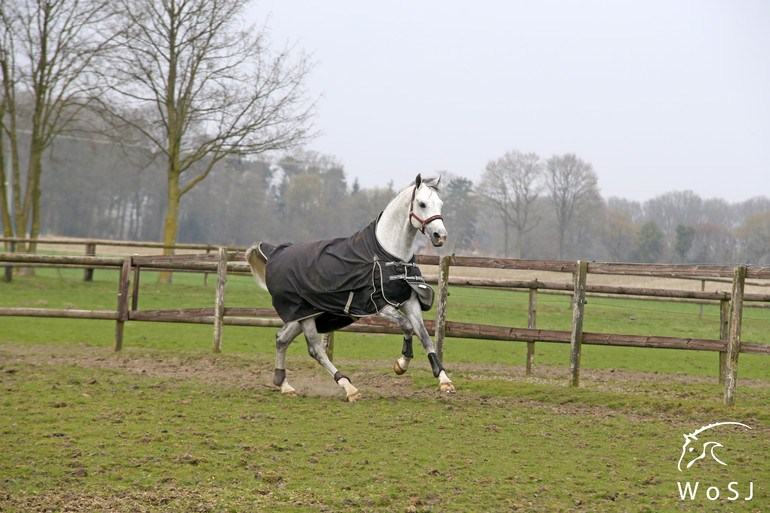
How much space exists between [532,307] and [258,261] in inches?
201

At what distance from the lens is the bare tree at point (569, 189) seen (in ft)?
120

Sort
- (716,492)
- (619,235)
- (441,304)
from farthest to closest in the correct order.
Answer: (619,235) → (441,304) → (716,492)

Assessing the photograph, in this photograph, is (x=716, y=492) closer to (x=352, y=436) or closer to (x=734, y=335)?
(x=352, y=436)

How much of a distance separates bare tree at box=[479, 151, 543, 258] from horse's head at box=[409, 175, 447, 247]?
3261cm

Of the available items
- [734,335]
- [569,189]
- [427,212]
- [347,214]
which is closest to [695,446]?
[734,335]

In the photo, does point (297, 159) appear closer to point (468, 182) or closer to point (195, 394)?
point (468, 182)

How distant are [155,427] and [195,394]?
1580 mm

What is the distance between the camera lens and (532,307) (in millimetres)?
11039

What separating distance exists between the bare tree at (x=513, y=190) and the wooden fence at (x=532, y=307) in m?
28.6

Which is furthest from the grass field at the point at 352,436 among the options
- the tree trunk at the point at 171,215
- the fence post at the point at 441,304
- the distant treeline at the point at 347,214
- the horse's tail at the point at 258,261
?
the tree trunk at the point at 171,215

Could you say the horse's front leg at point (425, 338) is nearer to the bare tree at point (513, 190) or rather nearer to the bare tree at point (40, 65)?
the bare tree at point (40, 65)

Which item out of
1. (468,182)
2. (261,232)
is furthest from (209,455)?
(261,232)

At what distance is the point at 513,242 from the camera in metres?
41.0

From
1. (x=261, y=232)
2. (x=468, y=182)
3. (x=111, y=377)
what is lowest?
(x=111, y=377)
